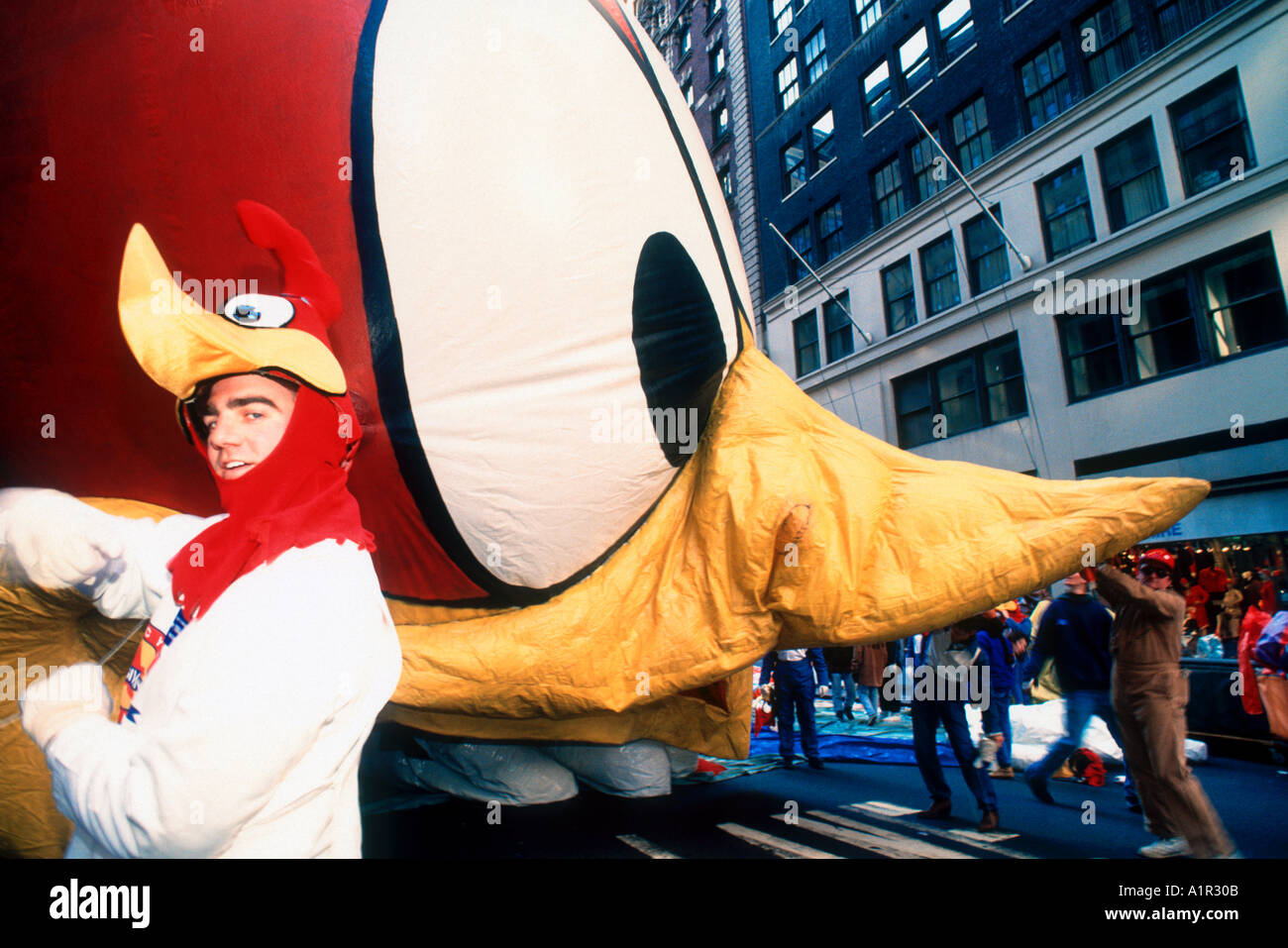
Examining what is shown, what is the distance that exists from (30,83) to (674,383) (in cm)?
176

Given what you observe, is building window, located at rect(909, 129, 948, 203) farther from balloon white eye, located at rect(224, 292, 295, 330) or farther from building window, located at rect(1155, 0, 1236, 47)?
balloon white eye, located at rect(224, 292, 295, 330)

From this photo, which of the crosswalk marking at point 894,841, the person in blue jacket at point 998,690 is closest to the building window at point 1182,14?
the person in blue jacket at point 998,690

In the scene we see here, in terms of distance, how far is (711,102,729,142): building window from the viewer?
491 inches

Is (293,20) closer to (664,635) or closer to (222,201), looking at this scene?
(222,201)

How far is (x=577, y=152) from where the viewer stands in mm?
1876

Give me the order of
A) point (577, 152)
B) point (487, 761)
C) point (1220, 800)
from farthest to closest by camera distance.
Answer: point (1220, 800) < point (487, 761) < point (577, 152)

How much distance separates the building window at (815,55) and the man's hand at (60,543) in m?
11.7

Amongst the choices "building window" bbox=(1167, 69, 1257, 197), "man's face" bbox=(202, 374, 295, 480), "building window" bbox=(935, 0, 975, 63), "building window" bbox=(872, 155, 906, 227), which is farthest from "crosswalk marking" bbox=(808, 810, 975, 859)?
"building window" bbox=(935, 0, 975, 63)

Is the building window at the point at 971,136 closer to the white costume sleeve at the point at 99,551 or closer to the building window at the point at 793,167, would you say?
the building window at the point at 793,167

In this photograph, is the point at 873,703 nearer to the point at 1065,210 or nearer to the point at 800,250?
the point at 1065,210

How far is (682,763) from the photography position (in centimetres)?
378

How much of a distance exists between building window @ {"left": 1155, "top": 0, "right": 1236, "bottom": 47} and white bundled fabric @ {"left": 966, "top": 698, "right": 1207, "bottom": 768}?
6.75 meters

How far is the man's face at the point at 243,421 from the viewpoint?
4.59 feet
